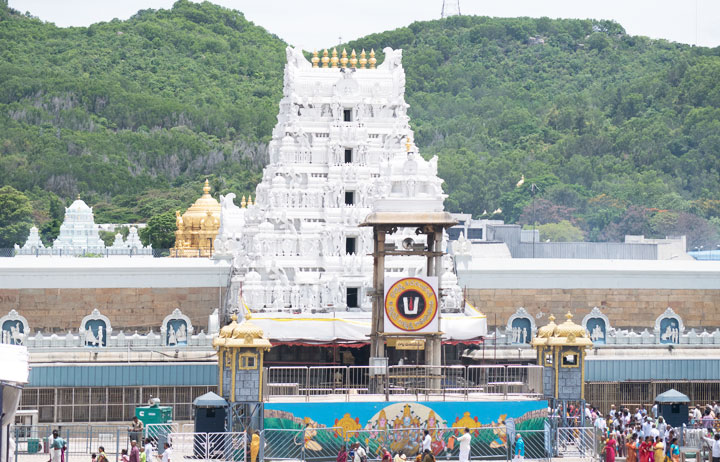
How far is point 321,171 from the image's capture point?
59281 mm

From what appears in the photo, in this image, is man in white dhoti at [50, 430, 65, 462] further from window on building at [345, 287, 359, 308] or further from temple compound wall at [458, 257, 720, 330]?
temple compound wall at [458, 257, 720, 330]

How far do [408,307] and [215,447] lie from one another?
7645 millimetres

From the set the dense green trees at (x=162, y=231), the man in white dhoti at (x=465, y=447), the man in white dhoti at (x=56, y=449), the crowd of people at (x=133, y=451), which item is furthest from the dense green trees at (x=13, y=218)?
the man in white dhoti at (x=465, y=447)

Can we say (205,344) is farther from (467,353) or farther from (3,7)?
(3,7)

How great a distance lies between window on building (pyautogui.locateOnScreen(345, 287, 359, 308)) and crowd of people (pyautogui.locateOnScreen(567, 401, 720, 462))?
13185 mm

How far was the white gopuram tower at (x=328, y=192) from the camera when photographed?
5481cm

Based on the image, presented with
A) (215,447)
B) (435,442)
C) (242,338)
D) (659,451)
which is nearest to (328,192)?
(242,338)

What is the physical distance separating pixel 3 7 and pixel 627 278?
410 feet

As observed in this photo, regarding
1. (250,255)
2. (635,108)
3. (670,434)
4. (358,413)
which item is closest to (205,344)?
(250,255)

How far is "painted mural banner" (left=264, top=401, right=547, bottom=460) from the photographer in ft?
122

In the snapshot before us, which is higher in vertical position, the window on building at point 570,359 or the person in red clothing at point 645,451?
the window on building at point 570,359

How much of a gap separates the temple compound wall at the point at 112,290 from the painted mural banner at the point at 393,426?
2263cm

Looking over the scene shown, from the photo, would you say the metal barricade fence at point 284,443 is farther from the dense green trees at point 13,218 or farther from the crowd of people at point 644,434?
the dense green trees at point 13,218

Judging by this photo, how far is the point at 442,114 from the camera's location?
15675 centimetres
